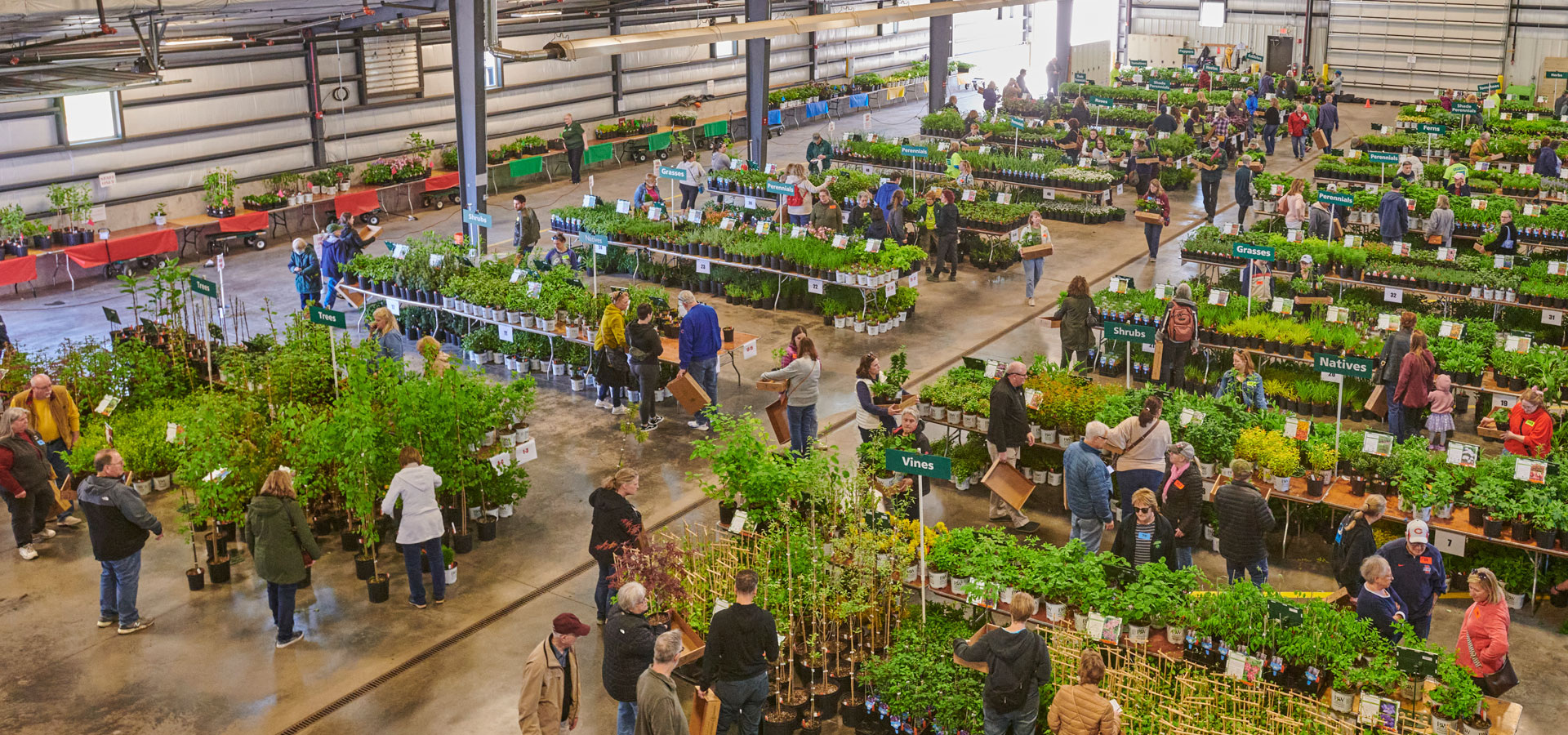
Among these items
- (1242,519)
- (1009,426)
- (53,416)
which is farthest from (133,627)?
(1242,519)

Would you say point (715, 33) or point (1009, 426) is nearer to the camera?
point (1009, 426)

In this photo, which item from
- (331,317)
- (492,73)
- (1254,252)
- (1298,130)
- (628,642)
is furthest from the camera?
(1298,130)

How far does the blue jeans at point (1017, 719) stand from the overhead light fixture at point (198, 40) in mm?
16237

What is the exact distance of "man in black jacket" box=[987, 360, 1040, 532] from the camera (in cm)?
1061

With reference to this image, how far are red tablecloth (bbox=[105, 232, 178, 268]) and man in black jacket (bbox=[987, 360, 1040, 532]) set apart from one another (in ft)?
44.4

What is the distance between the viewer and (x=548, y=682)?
6.82 meters

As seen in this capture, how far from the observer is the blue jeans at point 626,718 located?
7398mm

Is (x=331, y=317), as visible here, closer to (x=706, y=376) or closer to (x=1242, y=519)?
(x=706, y=376)

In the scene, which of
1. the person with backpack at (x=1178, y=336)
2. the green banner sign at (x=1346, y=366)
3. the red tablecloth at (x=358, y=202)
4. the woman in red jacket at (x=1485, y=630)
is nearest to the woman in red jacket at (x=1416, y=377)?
the green banner sign at (x=1346, y=366)

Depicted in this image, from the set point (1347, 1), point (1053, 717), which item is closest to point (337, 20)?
point (1053, 717)

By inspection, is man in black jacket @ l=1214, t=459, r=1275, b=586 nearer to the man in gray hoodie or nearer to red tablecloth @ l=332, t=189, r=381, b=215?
the man in gray hoodie

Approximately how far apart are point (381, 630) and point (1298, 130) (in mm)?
23288

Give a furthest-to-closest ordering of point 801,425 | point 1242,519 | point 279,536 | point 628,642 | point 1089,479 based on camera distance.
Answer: point 801,425 < point 1089,479 < point 1242,519 < point 279,536 < point 628,642

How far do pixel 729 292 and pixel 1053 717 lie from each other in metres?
11.3
